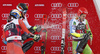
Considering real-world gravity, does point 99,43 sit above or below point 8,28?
below

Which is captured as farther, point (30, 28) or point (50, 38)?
point (50, 38)

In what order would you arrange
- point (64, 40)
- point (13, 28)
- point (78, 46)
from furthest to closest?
point (64, 40) < point (78, 46) < point (13, 28)

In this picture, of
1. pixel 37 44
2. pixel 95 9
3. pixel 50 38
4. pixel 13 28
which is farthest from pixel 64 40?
pixel 13 28

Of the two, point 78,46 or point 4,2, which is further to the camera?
point 4,2

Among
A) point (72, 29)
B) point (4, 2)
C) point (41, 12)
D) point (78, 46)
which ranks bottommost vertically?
point (78, 46)

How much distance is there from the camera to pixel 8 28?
4.43 metres

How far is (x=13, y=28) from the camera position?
443 cm

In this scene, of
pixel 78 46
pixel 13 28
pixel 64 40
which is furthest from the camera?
pixel 64 40

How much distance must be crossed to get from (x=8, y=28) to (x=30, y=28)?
1.09 m

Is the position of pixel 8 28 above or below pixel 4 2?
below

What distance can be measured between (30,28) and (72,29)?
3.87 ft

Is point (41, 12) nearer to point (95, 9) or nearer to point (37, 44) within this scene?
point (37, 44)

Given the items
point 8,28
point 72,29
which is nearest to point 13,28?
point 8,28

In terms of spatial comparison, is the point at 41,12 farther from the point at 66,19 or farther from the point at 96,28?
the point at 96,28
